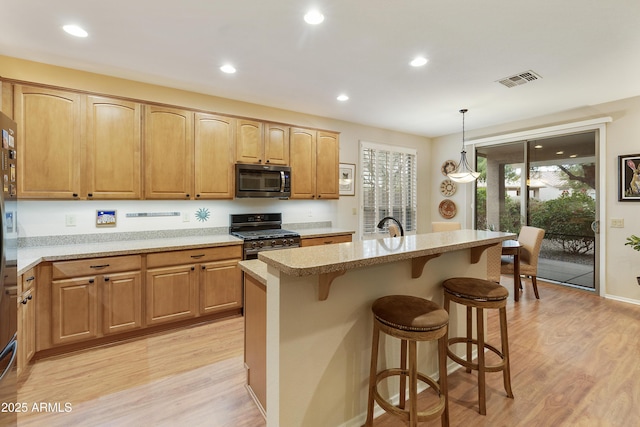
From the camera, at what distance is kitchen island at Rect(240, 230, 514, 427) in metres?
1.47

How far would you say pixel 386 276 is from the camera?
1898mm

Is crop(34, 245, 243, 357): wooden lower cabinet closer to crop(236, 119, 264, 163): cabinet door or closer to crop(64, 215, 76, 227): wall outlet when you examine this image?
crop(64, 215, 76, 227): wall outlet

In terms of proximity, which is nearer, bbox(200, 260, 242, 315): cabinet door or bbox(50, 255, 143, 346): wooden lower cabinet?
bbox(50, 255, 143, 346): wooden lower cabinet

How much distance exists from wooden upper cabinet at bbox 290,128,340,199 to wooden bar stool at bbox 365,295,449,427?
2.64 metres

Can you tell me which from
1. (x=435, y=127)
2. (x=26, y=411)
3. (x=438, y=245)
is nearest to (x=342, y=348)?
(x=438, y=245)

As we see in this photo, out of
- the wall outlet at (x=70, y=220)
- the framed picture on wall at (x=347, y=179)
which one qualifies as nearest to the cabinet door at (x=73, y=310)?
the wall outlet at (x=70, y=220)

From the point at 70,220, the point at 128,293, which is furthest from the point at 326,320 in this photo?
the point at 70,220

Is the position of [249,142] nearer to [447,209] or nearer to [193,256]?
[193,256]

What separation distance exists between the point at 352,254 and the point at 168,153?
2.66 metres

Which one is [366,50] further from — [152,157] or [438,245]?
[152,157]

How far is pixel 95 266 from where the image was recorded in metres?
2.62

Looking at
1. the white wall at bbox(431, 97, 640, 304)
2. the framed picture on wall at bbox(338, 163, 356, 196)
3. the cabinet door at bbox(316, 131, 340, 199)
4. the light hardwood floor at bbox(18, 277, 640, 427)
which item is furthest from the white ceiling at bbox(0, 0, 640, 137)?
the light hardwood floor at bbox(18, 277, 640, 427)

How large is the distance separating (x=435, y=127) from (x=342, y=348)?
4.74 m

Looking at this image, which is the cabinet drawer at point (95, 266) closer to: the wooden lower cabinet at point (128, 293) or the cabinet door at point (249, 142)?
the wooden lower cabinet at point (128, 293)
